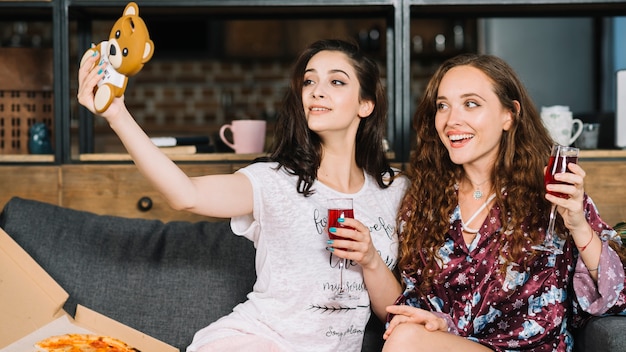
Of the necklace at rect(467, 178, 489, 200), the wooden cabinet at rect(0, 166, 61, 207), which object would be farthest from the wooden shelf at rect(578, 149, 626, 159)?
the wooden cabinet at rect(0, 166, 61, 207)

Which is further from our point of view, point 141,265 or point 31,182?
point 31,182

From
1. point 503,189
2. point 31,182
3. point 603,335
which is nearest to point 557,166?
point 503,189

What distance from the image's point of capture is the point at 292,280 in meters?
1.90

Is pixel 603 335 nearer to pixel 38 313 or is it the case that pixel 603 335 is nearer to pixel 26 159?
pixel 38 313

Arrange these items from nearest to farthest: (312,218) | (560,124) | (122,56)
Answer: (122,56)
(312,218)
(560,124)

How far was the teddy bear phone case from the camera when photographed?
155cm

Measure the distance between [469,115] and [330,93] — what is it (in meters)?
0.37

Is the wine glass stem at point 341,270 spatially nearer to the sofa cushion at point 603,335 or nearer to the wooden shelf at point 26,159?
the sofa cushion at point 603,335

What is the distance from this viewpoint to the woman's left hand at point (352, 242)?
1.74 meters

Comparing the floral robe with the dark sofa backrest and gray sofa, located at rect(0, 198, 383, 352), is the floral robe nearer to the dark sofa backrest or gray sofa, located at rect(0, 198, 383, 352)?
gray sofa, located at rect(0, 198, 383, 352)

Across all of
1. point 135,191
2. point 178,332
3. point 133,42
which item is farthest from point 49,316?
point 133,42

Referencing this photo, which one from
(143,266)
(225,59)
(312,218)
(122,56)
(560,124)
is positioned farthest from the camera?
(225,59)

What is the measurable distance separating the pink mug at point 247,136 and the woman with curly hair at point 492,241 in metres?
0.60

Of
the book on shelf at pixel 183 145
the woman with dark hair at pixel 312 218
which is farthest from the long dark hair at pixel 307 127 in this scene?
the book on shelf at pixel 183 145
